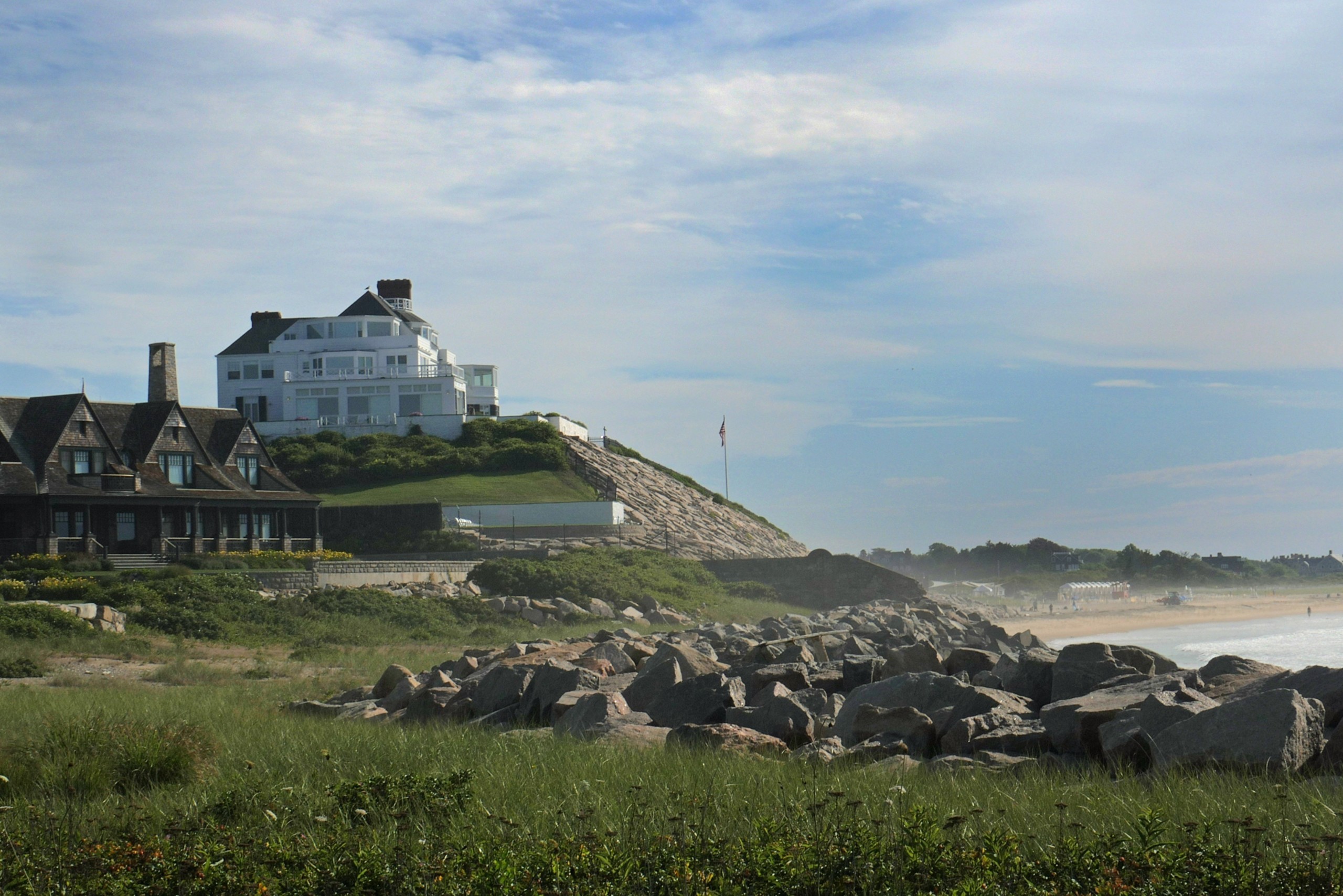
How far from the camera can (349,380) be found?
243ft

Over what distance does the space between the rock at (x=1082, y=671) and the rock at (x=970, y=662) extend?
2.08 meters

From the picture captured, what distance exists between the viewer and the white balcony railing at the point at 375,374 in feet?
243

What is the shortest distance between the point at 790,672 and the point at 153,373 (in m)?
42.8

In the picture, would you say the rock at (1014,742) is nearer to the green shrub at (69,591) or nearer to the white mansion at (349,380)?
the green shrub at (69,591)

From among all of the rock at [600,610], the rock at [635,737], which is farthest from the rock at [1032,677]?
the rock at [600,610]

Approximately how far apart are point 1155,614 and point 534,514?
41981 mm

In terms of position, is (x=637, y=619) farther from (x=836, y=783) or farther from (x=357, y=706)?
(x=836, y=783)

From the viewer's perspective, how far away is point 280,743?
1095 cm

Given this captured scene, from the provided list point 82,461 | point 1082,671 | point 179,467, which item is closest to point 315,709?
point 1082,671

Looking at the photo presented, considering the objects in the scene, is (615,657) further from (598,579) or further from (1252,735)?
(598,579)

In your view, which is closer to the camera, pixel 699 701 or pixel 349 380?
pixel 699 701

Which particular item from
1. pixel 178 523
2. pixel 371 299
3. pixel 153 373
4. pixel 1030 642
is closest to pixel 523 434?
pixel 371 299

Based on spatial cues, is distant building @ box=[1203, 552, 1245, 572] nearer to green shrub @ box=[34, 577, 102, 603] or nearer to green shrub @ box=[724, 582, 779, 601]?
green shrub @ box=[724, 582, 779, 601]

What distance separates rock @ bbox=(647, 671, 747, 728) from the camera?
1255 cm
